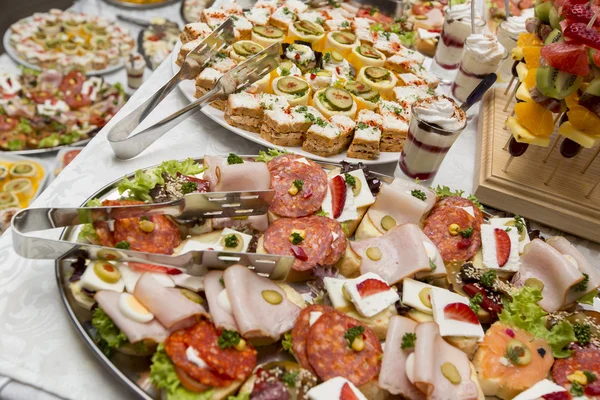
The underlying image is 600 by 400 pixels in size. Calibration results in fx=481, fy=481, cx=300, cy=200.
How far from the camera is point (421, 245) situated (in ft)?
5.91

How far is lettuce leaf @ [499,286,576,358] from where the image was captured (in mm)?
1666

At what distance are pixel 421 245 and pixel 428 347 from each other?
43 centimetres

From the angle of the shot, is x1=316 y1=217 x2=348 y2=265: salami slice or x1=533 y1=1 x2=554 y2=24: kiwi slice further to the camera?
x1=533 y1=1 x2=554 y2=24: kiwi slice

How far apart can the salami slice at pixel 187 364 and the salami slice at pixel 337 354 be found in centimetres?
27

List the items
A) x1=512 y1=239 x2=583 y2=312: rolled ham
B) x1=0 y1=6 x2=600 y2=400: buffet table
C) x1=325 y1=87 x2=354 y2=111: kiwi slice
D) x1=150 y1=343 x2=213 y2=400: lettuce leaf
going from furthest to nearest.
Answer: x1=325 y1=87 x2=354 y2=111: kiwi slice
x1=512 y1=239 x2=583 y2=312: rolled ham
x1=0 y1=6 x2=600 y2=400: buffet table
x1=150 y1=343 x2=213 y2=400: lettuce leaf

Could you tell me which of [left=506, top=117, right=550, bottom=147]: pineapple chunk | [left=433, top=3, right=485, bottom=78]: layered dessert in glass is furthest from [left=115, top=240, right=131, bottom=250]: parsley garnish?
[left=433, top=3, right=485, bottom=78]: layered dessert in glass

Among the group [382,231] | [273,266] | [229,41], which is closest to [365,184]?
[382,231]

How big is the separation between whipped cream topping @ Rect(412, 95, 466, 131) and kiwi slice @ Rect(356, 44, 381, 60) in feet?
3.48

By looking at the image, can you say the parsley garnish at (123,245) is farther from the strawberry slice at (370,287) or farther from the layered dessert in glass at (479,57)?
the layered dessert in glass at (479,57)

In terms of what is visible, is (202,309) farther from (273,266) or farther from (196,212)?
(196,212)

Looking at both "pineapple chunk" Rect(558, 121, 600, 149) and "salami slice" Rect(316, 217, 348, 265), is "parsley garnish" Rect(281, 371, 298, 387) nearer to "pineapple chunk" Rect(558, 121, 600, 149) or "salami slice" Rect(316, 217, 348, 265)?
"salami slice" Rect(316, 217, 348, 265)

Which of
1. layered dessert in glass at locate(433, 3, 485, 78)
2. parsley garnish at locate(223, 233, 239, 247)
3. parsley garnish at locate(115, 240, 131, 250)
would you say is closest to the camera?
parsley garnish at locate(115, 240, 131, 250)

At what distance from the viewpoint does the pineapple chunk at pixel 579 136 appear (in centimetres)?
211

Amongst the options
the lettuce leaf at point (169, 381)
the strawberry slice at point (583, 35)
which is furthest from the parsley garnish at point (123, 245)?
the strawberry slice at point (583, 35)
